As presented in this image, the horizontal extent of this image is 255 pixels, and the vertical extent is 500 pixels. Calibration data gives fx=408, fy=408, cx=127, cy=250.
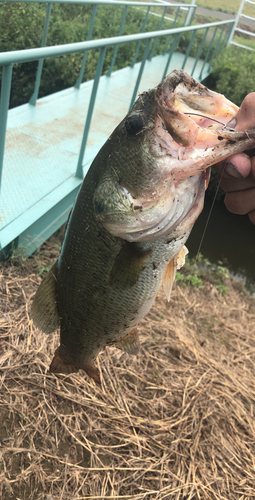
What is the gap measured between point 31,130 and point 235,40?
1306cm

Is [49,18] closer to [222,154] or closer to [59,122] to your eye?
[59,122]

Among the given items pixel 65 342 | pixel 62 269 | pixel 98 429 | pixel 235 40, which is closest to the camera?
pixel 62 269

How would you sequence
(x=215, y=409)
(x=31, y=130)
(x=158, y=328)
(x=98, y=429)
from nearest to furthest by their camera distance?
1. (x=98, y=429)
2. (x=215, y=409)
3. (x=158, y=328)
4. (x=31, y=130)

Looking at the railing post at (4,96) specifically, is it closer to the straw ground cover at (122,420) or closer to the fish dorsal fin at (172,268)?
the straw ground cover at (122,420)

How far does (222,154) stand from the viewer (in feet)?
3.81

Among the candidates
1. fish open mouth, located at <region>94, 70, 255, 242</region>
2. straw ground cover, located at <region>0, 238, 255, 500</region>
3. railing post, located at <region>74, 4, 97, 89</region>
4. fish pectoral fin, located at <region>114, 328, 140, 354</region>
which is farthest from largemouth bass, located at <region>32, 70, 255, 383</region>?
railing post, located at <region>74, 4, 97, 89</region>

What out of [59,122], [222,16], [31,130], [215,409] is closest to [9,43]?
[31,130]

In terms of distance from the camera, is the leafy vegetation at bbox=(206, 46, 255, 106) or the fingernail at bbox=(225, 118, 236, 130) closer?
the fingernail at bbox=(225, 118, 236, 130)

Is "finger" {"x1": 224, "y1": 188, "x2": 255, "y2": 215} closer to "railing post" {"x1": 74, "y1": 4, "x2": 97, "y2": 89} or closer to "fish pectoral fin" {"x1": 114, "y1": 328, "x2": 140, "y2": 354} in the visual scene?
"fish pectoral fin" {"x1": 114, "y1": 328, "x2": 140, "y2": 354}

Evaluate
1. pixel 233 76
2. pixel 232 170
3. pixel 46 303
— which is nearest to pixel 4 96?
pixel 46 303

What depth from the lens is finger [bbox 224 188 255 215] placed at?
146cm

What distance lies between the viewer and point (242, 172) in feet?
4.18

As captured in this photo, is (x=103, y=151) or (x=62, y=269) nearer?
(x=103, y=151)

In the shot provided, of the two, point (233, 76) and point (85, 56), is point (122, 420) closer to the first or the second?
point (85, 56)
